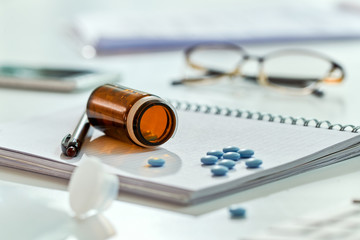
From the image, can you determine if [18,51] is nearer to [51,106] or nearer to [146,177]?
[51,106]

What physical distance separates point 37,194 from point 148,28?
1.17m

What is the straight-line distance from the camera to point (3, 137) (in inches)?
31.4

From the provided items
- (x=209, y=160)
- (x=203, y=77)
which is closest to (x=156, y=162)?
(x=209, y=160)

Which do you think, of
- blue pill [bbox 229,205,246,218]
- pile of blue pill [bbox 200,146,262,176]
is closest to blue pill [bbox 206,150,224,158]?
pile of blue pill [bbox 200,146,262,176]

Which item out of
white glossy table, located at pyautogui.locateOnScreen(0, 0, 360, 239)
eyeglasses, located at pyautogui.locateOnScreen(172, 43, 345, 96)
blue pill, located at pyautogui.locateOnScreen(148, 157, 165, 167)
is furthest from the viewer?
eyeglasses, located at pyautogui.locateOnScreen(172, 43, 345, 96)

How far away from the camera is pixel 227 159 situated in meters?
0.71

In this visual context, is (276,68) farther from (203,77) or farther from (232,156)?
(232,156)

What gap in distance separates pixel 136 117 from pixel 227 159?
12 centimetres

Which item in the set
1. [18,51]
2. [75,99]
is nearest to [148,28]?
[18,51]

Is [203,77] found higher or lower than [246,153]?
higher

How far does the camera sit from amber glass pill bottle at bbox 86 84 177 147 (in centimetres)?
76

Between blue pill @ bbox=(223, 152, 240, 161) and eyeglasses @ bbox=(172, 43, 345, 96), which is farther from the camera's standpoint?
eyeglasses @ bbox=(172, 43, 345, 96)

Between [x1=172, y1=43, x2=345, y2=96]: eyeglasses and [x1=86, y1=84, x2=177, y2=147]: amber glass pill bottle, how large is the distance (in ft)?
1.67

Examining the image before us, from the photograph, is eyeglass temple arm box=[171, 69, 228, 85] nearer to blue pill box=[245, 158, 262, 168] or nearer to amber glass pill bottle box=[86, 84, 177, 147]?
amber glass pill bottle box=[86, 84, 177, 147]
